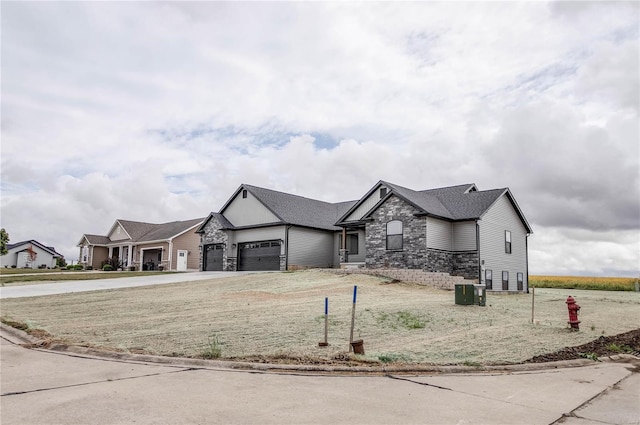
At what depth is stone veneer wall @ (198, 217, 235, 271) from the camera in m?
40.8

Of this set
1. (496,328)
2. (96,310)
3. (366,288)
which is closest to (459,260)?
(366,288)

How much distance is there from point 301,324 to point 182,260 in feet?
132

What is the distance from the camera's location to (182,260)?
51.5 metres

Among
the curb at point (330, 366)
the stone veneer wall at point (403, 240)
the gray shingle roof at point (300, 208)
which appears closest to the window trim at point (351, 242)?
the gray shingle roof at point (300, 208)

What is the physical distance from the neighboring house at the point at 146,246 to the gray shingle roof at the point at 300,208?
13.3 meters

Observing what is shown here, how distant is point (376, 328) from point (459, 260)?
67.6 ft

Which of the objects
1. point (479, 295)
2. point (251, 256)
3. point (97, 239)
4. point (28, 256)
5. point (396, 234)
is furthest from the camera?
point (28, 256)

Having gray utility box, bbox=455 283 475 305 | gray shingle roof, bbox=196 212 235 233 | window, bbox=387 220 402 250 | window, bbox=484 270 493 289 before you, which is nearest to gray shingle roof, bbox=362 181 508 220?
window, bbox=387 220 402 250

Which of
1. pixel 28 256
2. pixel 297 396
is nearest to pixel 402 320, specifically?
pixel 297 396

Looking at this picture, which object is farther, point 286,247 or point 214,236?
point 214,236

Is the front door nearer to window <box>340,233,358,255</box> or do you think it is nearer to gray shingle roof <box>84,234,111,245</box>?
gray shingle roof <box>84,234,111,245</box>

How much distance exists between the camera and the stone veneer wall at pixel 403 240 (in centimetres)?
3106

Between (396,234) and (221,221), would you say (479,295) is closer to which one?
(396,234)

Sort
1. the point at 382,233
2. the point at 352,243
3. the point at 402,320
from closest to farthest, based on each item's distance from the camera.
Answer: the point at 402,320, the point at 382,233, the point at 352,243
